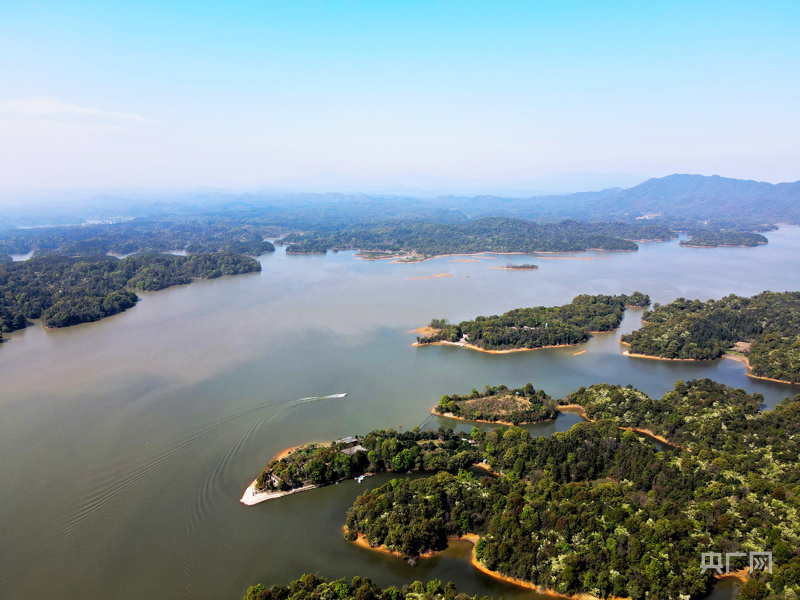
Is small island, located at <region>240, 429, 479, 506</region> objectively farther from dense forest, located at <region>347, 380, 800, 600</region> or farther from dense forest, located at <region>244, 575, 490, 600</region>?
dense forest, located at <region>244, 575, 490, 600</region>

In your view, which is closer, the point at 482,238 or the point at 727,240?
the point at 727,240

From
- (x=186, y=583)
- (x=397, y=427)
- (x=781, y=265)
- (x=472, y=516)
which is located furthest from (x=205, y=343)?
(x=781, y=265)

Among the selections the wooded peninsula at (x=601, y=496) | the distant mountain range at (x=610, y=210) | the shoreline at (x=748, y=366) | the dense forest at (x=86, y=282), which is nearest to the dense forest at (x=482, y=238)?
the distant mountain range at (x=610, y=210)

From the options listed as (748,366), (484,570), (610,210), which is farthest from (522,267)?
(610,210)

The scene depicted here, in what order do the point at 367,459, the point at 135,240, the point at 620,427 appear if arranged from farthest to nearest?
1. the point at 135,240
2. the point at 620,427
3. the point at 367,459

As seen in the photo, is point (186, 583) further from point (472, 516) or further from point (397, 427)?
point (397, 427)

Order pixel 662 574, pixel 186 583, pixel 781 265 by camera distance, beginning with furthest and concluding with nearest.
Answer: pixel 781 265
pixel 186 583
pixel 662 574

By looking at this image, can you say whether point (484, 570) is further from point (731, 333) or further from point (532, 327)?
point (731, 333)
